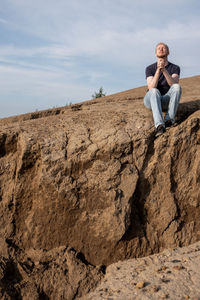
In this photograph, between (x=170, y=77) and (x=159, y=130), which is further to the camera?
(x=170, y=77)

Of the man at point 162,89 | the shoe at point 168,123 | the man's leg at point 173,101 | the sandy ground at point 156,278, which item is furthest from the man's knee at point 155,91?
the sandy ground at point 156,278

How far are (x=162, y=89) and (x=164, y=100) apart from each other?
0.21 metres

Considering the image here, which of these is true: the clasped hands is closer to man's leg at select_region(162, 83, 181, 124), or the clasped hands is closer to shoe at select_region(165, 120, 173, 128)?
man's leg at select_region(162, 83, 181, 124)

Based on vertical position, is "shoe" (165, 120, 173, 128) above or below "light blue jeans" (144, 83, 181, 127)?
below

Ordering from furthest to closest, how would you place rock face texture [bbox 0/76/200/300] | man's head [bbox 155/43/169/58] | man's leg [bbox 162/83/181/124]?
man's head [bbox 155/43/169/58] < man's leg [bbox 162/83/181/124] < rock face texture [bbox 0/76/200/300]

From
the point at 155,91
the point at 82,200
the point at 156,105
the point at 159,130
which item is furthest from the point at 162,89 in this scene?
the point at 82,200

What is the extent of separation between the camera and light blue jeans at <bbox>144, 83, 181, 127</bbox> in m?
4.37

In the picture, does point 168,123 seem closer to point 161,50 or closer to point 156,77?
point 156,77

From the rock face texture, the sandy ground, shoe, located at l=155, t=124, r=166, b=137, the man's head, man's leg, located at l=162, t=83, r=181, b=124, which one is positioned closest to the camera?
the sandy ground

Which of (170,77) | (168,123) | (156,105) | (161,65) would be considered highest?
(161,65)

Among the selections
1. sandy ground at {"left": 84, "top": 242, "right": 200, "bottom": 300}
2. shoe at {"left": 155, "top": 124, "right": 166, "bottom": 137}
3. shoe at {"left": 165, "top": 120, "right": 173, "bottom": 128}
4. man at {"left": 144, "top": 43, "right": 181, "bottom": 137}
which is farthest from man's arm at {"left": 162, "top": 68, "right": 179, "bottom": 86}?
sandy ground at {"left": 84, "top": 242, "right": 200, "bottom": 300}

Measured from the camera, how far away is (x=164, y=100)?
465 centimetres

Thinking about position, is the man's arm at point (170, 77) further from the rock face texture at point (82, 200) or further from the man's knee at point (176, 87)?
the rock face texture at point (82, 200)

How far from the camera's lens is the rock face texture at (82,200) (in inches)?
161
